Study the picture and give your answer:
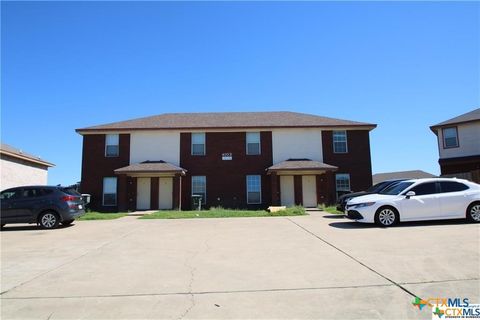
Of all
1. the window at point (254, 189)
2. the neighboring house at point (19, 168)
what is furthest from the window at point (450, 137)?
the neighboring house at point (19, 168)

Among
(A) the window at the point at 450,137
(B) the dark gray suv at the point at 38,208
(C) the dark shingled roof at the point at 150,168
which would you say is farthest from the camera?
(A) the window at the point at 450,137

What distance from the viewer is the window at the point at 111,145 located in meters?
25.2

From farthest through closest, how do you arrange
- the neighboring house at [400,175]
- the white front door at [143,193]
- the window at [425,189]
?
the neighboring house at [400,175] < the white front door at [143,193] < the window at [425,189]

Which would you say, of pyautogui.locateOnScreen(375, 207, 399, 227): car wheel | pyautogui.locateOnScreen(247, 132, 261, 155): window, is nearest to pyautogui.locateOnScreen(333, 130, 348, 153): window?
pyautogui.locateOnScreen(247, 132, 261, 155): window

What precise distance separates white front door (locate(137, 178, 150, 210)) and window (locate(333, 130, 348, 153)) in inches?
523

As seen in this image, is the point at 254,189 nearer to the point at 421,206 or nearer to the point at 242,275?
the point at 421,206

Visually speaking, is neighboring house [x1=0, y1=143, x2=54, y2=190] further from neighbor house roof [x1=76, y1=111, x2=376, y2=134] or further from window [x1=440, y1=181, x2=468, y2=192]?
window [x1=440, y1=181, x2=468, y2=192]

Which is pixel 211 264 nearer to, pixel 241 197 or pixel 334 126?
pixel 241 197

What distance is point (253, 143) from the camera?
25.2m

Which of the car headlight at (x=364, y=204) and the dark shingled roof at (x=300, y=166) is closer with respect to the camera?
the car headlight at (x=364, y=204)

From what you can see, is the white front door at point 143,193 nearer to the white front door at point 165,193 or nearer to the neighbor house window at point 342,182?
the white front door at point 165,193

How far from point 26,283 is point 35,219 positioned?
896 centimetres

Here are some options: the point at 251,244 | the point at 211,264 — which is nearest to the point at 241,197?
the point at 251,244

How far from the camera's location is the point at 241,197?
80.3ft
